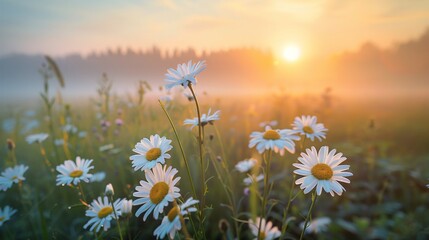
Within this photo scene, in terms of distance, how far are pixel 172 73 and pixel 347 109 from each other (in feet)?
26.3

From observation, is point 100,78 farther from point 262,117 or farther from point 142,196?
point 262,117

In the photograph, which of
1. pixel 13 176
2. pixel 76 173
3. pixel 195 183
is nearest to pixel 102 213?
pixel 76 173

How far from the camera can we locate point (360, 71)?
14.9 meters

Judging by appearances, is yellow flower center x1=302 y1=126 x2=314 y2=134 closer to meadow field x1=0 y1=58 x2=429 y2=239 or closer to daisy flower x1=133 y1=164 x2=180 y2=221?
meadow field x1=0 y1=58 x2=429 y2=239

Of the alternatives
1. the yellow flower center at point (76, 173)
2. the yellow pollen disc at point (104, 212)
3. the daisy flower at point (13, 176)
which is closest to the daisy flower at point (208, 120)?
the yellow pollen disc at point (104, 212)

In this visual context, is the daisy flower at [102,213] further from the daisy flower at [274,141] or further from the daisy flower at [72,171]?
the daisy flower at [274,141]

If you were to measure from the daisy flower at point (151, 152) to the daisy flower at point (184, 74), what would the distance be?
194 millimetres

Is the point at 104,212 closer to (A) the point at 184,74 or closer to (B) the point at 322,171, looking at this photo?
(A) the point at 184,74

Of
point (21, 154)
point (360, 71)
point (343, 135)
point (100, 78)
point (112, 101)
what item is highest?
point (360, 71)

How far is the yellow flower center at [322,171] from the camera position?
3.43 ft

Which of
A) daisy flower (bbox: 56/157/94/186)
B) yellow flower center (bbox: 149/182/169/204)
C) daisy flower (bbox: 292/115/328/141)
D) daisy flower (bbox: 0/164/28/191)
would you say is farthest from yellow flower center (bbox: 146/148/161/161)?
daisy flower (bbox: 0/164/28/191)

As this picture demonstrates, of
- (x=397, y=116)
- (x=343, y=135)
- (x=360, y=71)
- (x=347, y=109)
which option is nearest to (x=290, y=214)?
(x=343, y=135)

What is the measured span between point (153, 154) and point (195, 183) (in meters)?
1.57

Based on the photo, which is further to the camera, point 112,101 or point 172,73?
point 112,101
